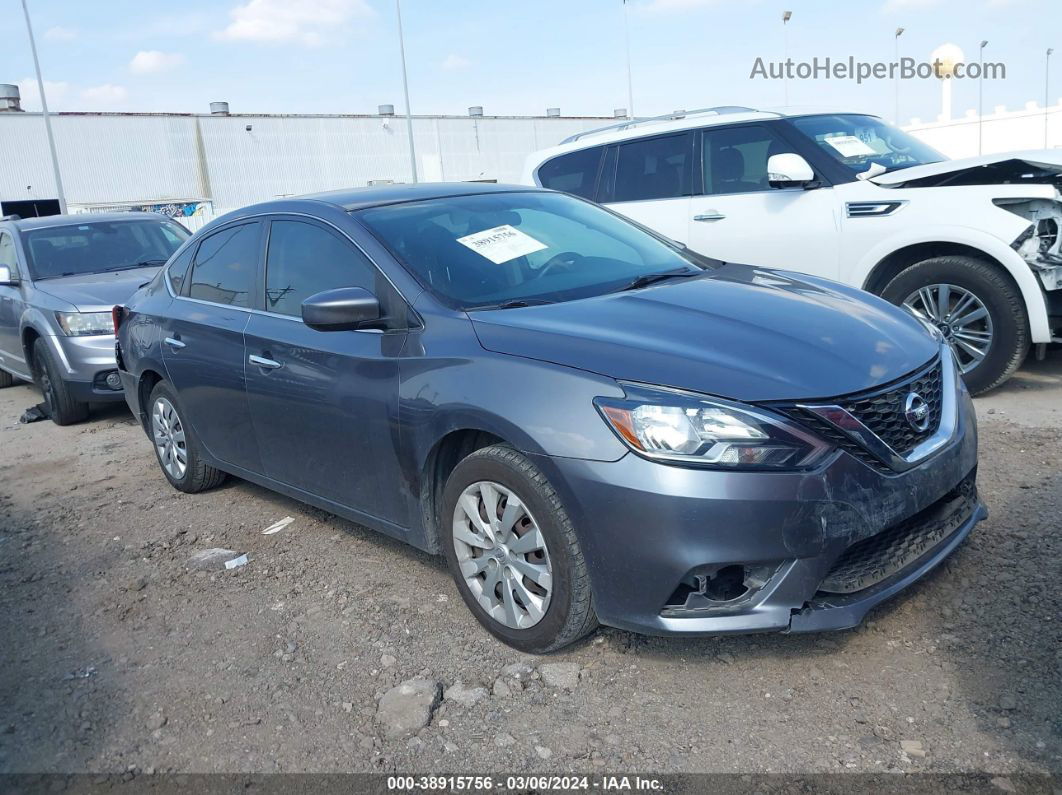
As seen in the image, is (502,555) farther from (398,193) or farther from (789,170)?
(789,170)

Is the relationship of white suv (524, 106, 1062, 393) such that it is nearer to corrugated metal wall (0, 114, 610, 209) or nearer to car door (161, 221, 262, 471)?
car door (161, 221, 262, 471)

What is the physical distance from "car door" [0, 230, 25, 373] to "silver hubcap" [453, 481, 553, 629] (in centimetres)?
652

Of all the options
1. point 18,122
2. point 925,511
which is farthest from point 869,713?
point 18,122

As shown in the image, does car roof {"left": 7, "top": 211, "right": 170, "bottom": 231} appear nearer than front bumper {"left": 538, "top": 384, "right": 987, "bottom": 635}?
No

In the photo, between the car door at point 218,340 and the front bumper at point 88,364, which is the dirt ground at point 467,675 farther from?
the front bumper at point 88,364

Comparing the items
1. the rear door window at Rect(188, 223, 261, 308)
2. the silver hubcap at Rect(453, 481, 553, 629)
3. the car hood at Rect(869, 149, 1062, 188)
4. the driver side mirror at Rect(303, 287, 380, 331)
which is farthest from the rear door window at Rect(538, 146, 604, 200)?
Result: the silver hubcap at Rect(453, 481, 553, 629)

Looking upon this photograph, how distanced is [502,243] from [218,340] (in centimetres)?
160

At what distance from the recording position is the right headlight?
2734mm

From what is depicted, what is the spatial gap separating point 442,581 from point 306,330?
1.22 m

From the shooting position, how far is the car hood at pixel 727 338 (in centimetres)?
287

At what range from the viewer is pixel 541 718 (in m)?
2.91

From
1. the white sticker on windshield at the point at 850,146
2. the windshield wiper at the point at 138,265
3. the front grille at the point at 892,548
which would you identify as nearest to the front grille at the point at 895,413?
the front grille at the point at 892,548

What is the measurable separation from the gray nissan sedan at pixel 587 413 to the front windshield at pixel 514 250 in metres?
0.01

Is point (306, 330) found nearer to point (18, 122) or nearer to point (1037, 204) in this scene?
point (1037, 204)
